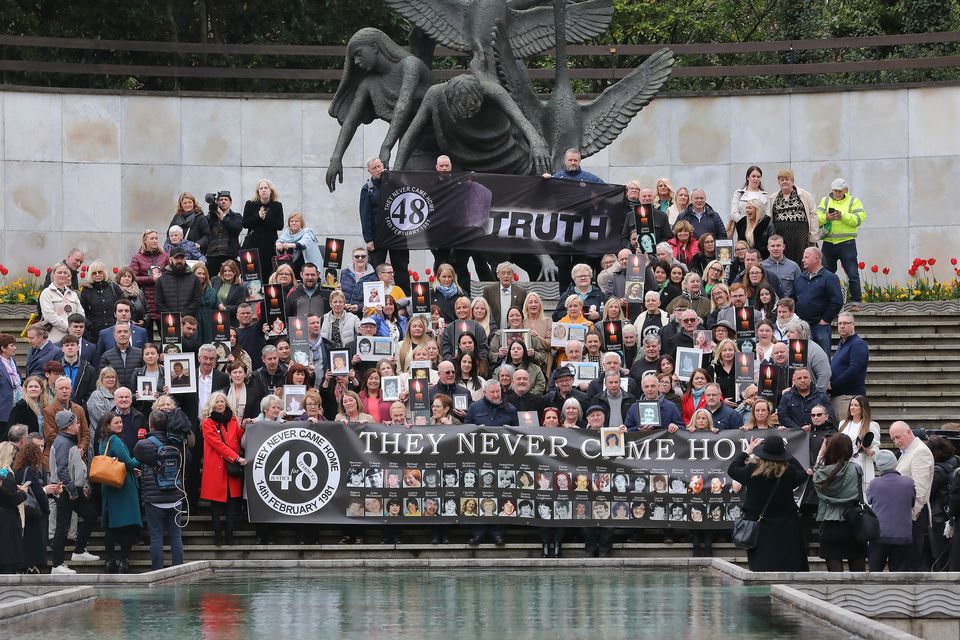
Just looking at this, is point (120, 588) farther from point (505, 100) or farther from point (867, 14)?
point (867, 14)

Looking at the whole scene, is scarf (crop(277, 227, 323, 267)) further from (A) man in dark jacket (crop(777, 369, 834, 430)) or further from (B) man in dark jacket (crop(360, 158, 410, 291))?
(A) man in dark jacket (crop(777, 369, 834, 430))

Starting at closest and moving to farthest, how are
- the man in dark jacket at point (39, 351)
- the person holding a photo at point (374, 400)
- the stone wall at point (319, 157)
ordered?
the person holding a photo at point (374, 400)
the man in dark jacket at point (39, 351)
the stone wall at point (319, 157)

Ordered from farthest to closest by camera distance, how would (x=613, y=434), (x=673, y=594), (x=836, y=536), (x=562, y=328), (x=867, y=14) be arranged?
1. (x=867, y=14)
2. (x=562, y=328)
3. (x=613, y=434)
4. (x=836, y=536)
5. (x=673, y=594)

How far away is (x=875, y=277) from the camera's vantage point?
93.7 ft

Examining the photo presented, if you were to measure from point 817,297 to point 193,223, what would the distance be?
732 centimetres

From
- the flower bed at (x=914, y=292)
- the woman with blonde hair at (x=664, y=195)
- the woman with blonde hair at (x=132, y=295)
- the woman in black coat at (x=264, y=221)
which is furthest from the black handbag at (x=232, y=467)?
the flower bed at (x=914, y=292)

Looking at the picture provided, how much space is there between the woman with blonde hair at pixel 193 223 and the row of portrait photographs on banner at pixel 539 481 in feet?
17.4

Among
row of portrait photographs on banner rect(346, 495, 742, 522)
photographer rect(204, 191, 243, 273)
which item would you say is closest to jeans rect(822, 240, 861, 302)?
row of portrait photographs on banner rect(346, 495, 742, 522)

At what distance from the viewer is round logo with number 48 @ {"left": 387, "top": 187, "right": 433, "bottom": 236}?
22.0 meters

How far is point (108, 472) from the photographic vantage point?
16844 millimetres

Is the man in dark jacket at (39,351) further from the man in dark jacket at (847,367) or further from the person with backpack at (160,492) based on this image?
the man in dark jacket at (847,367)

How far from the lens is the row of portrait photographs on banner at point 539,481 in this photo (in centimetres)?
1758

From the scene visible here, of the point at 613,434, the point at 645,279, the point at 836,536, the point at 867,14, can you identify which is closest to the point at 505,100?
the point at 645,279

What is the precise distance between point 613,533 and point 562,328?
2.32 meters
